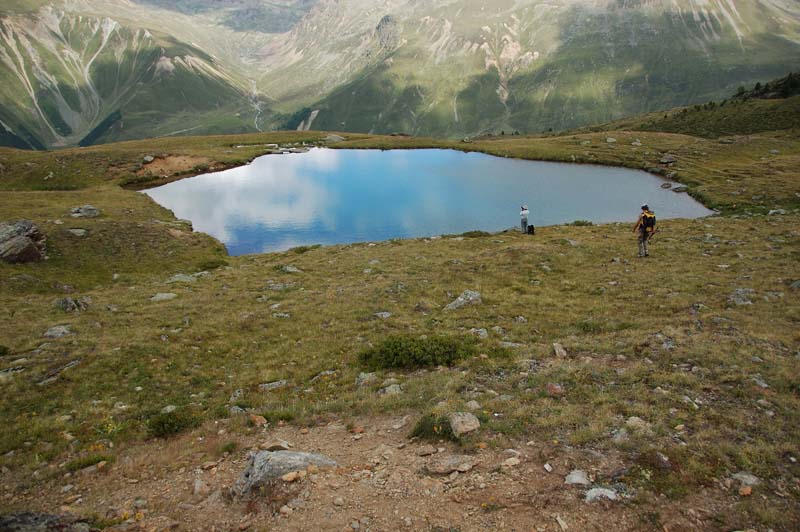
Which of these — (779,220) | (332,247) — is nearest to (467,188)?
(332,247)

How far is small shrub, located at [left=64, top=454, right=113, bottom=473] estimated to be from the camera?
11539 millimetres

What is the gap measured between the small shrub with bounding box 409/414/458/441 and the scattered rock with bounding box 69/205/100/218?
2021 inches

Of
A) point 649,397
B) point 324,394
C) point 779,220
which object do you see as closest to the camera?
point 649,397

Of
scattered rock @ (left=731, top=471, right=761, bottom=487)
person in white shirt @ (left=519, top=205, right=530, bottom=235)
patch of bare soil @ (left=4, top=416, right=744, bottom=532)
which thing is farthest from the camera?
person in white shirt @ (left=519, top=205, right=530, bottom=235)

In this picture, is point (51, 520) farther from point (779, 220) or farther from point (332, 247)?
point (779, 220)

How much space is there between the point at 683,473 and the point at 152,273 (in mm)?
38589

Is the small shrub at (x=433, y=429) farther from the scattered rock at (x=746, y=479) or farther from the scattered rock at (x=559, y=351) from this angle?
the scattered rock at (x=559, y=351)

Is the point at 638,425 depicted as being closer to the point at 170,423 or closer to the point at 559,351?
the point at 559,351

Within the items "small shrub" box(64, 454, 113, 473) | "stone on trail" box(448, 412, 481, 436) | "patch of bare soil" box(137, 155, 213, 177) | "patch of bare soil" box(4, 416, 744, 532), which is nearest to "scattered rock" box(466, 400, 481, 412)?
"stone on trail" box(448, 412, 481, 436)

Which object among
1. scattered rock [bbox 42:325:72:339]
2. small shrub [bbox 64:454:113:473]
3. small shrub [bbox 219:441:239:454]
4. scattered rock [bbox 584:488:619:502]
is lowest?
scattered rock [bbox 42:325:72:339]

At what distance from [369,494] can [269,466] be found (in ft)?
8.20

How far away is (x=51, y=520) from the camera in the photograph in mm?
8344

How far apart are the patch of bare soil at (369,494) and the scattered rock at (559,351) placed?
6.34 meters

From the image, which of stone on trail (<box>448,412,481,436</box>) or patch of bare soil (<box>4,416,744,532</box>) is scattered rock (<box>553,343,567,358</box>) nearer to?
stone on trail (<box>448,412,481,436</box>)
